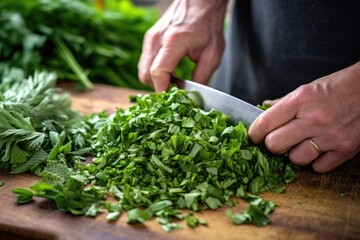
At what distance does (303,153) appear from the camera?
1.54 meters

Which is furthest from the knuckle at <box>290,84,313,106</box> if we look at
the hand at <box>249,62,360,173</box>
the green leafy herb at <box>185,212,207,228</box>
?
the green leafy herb at <box>185,212,207,228</box>

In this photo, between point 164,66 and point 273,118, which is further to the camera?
point 164,66

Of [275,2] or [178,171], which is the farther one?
[275,2]

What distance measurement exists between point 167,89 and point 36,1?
112 cm

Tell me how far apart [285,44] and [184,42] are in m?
0.44

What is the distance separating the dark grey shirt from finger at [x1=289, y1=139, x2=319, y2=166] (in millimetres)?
554

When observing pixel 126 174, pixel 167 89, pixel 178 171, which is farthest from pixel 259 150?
pixel 167 89

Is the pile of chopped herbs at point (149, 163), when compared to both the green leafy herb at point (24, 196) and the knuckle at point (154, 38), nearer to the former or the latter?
the green leafy herb at point (24, 196)

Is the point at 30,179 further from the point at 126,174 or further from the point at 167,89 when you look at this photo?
the point at 167,89

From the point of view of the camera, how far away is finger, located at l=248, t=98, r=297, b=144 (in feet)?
4.92

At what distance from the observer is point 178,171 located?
1.51 meters

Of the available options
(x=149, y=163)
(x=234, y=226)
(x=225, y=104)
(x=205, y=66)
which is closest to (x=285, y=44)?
(x=205, y=66)

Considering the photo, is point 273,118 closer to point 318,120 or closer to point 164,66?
point 318,120

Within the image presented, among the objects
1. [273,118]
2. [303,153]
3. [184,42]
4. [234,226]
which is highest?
[184,42]
